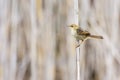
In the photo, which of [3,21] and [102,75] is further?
[3,21]

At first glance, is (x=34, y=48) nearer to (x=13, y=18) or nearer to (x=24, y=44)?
(x=24, y=44)

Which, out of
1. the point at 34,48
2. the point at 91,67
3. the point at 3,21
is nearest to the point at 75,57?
the point at 91,67

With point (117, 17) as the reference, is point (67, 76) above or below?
below

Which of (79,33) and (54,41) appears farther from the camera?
(54,41)

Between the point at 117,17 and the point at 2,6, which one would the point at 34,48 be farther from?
the point at 117,17

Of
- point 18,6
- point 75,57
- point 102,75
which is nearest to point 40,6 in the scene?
point 18,6

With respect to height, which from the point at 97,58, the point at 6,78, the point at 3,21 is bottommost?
the point at 6,78
